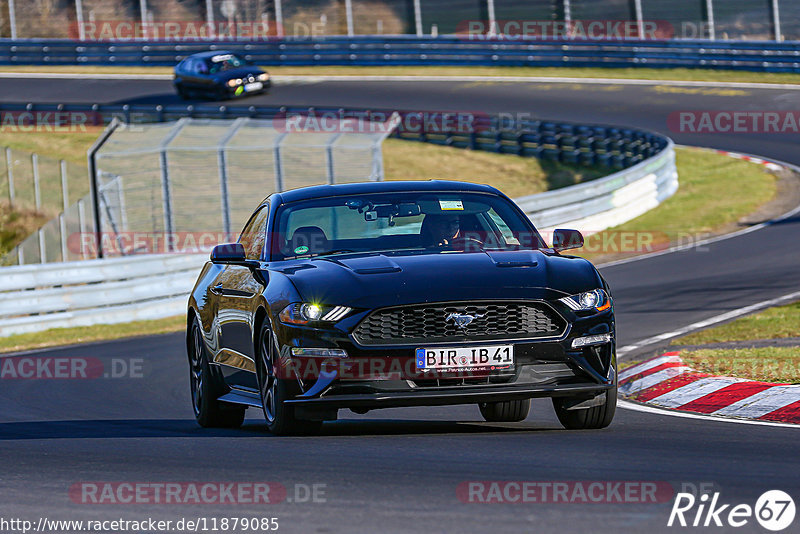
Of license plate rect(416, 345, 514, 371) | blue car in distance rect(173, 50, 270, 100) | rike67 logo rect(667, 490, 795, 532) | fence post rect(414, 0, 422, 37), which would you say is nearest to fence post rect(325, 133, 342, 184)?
license plate rect(416, 345, 514, 371)

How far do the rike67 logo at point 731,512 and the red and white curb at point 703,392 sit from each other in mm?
2817

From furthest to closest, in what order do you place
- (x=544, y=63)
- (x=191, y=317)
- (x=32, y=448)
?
(x=544, y=63) < (x=191, y=317) < (x=32, y=448)

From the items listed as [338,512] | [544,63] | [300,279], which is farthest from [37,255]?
[544,63]

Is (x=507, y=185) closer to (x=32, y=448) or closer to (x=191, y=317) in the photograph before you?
(x=191, y=317)

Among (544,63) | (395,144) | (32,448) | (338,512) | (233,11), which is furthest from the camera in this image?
(233,11)

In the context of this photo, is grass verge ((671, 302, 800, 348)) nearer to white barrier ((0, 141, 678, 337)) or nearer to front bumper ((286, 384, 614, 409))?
front bumper ((286, 384, 614, 409))

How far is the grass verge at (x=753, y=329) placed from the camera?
1265 cm

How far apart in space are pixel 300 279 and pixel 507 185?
24.8m

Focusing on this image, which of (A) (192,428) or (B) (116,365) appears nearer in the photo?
(A) (192,428)

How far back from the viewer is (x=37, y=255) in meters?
23.2

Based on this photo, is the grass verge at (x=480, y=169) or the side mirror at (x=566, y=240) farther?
the grass verge at (x=480, y=169)

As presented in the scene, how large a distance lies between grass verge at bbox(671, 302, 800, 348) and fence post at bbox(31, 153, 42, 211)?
1500 cm

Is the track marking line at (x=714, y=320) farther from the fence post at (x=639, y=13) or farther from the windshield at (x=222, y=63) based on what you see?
the windshield at (x=222, y=63)

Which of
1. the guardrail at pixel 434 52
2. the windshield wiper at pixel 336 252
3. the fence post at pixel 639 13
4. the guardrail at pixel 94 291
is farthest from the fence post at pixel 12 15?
the windshield wiper at pixel 336 252
